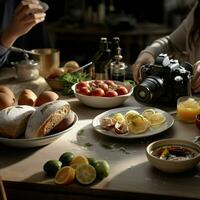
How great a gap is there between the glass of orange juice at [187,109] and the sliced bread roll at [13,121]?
579 mm

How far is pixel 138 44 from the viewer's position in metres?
4.54

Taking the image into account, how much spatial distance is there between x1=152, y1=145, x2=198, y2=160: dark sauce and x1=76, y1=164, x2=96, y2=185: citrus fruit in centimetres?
21

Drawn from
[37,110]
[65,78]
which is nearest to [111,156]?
[37,110]

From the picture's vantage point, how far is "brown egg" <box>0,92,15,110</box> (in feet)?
5.81

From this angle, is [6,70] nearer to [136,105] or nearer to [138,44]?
[136,105]

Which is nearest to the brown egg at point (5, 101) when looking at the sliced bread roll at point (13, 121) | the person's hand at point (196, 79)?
the sliced bread roll at point (13, 121)

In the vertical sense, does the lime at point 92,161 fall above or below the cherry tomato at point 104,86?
below

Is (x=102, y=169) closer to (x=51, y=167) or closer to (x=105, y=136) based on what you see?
(x=51, y=167)

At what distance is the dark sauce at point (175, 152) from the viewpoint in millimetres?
1365

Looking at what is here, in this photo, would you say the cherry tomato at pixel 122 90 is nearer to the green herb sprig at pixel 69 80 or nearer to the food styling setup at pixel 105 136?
the food styling setup at pixel 105 136

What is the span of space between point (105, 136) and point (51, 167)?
13.6 inches

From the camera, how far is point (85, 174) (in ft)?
4.26

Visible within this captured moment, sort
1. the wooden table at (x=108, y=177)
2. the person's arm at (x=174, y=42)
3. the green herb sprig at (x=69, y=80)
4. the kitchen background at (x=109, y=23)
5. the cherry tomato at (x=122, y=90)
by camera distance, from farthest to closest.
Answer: the kitchen background at (x=109, y=23) < the person's arm at (x=174, y=42) < the green herb sprig at (x=69, y=80) < the cherry tomato at (x=122, y=90) < the wooden table at (x=108, y=177)

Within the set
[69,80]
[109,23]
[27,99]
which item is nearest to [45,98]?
[27,99]
